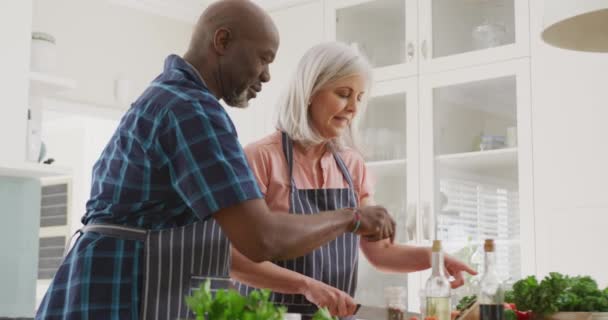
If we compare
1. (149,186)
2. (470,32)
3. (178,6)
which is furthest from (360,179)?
(178,6)

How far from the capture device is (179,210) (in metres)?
1.53

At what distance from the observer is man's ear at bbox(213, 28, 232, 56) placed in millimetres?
1608

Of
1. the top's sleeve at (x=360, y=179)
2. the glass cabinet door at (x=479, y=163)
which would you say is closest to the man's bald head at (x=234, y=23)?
the top's sleeve at (x=360, y=179)

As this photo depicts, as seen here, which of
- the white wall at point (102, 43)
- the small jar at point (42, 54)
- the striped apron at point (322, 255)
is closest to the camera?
the striped apron at point (322, 255)

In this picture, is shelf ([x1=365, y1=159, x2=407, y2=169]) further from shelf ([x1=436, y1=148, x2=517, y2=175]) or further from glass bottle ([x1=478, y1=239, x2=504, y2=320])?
glass bottle ([x1=478, y1=239, x2=504, y2=320])

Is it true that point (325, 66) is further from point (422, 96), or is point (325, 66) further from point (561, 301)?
point (422, 96)

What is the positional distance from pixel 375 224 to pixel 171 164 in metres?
0.41

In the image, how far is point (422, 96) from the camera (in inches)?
160

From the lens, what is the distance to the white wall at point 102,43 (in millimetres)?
4312

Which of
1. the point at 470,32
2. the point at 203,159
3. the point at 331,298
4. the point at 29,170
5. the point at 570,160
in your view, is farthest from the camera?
the point at 470,32

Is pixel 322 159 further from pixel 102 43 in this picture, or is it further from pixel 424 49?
pixel 102 43

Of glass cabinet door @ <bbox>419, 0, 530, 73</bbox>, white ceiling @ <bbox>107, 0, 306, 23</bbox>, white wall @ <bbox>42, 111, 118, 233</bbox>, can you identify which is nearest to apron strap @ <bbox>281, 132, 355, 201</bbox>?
glass cabinet door @ <bbox>419, 0, 530, 73</bbox>

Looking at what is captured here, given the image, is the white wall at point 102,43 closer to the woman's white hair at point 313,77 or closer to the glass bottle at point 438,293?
the woman's white hair at point 313,77

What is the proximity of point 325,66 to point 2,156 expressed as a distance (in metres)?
1.87
